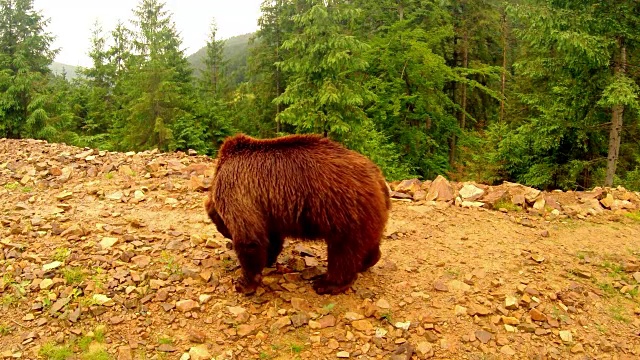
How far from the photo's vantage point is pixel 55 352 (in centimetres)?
406

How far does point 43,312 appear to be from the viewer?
455 centimetres

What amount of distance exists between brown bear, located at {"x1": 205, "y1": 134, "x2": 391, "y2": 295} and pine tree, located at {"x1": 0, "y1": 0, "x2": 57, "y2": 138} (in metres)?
21.1

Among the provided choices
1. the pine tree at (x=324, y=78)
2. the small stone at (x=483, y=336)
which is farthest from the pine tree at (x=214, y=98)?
the small stone at (x=483, y=336)

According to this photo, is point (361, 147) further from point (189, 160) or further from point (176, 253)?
point (176, 253)

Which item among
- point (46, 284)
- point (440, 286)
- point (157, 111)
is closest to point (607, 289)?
point (440, 286)

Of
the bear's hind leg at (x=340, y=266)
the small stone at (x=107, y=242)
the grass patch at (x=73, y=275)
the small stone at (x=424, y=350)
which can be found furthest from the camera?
the small stone at (x=107, y=242)

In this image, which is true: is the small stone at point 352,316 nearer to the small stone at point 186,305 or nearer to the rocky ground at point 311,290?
the rocky ground at point 311,290

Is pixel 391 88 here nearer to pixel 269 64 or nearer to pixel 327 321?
pixel 269 64

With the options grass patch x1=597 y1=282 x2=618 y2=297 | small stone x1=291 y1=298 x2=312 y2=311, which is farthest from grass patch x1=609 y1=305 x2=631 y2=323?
small stone x1=291 y1=298 x2=312 y2=311

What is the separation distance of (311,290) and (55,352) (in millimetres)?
2513

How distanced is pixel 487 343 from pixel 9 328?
15.4ft

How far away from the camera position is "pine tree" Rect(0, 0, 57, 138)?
21.7 m

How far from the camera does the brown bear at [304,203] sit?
175 inches

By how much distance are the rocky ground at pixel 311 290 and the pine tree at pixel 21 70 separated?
702 inches
